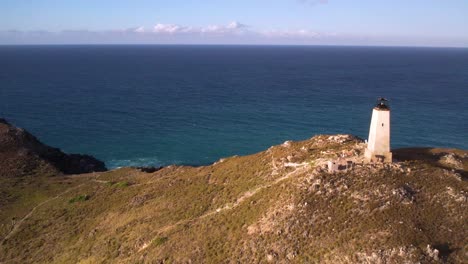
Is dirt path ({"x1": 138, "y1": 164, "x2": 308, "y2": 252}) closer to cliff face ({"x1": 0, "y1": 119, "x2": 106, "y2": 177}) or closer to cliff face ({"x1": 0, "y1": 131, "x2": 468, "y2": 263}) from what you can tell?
cliff face ({"x1": 0, "y1": 131, "x2": 468, "y2": 263})

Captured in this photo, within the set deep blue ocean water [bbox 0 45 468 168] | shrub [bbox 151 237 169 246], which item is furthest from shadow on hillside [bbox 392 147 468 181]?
deep blue ocean water [bbox 0 45 468 168]

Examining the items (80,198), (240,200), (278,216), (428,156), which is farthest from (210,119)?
(278,216)

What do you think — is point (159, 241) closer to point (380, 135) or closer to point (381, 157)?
point (381, 157)

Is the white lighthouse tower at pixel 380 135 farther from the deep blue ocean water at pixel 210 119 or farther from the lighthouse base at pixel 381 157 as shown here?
the deep blue ocean water at pixel 210 119

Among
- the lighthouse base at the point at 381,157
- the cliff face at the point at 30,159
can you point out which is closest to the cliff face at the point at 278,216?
the lighthouse base at the point at 381,157

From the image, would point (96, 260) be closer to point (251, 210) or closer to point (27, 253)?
point (27, 253)

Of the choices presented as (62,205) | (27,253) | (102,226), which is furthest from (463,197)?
(62,205)
